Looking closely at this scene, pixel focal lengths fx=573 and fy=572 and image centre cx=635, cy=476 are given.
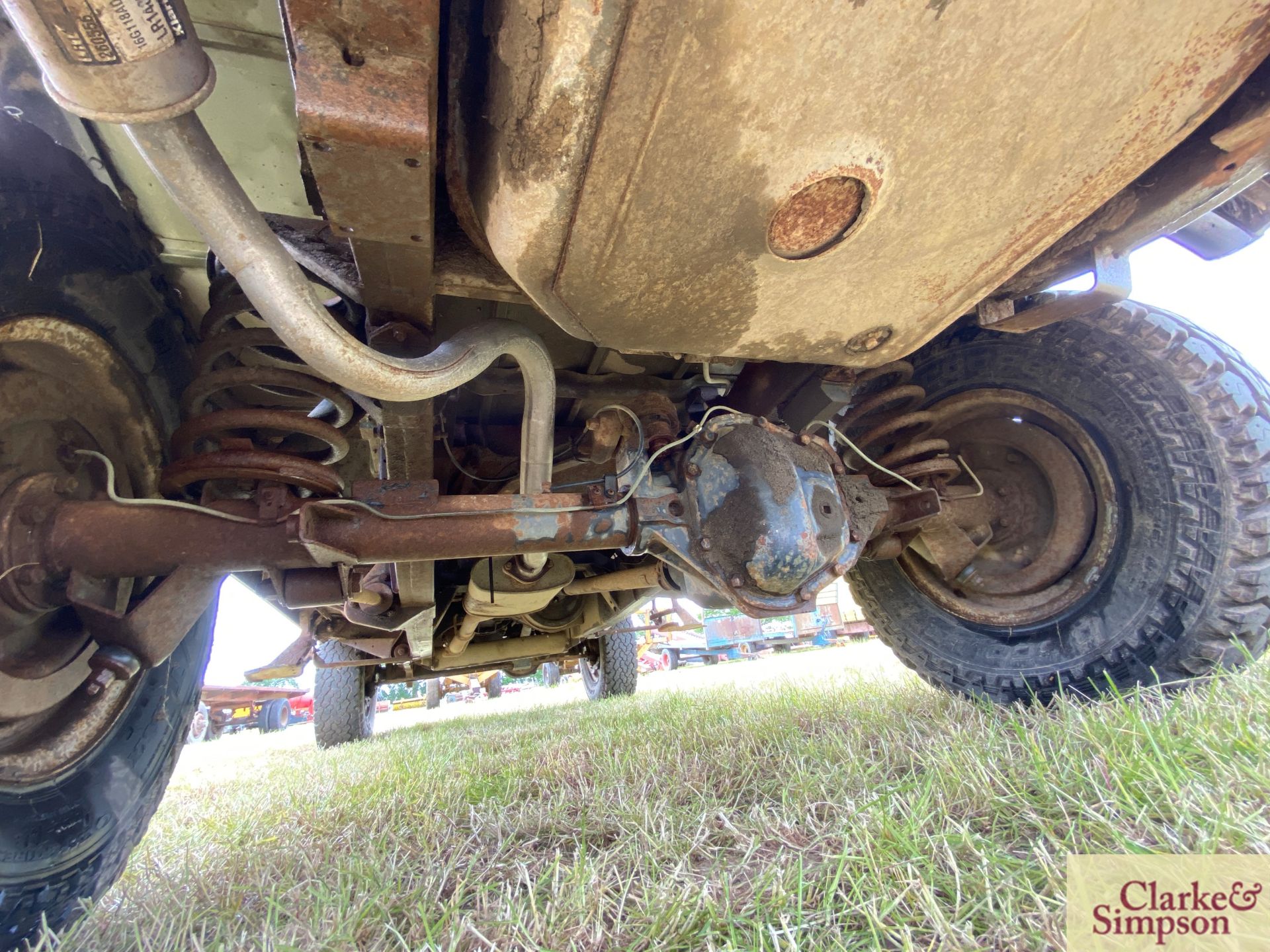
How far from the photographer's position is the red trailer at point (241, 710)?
9.61 m

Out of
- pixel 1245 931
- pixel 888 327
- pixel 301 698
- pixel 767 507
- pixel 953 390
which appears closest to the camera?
pixel 1245 931

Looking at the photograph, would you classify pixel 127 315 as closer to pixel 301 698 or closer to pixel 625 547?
pixel 625 547

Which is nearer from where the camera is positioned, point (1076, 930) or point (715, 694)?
point (1076, 930)

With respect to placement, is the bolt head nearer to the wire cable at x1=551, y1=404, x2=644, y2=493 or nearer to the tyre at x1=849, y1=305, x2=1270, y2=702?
the wire cable at x1=551, y1=404, x2=644, y2=493

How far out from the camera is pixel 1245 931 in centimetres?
Answer: 55

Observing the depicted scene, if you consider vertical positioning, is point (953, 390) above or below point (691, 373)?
below

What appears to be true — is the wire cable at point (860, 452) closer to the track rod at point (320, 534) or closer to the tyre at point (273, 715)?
the track rod at point (320, 534)

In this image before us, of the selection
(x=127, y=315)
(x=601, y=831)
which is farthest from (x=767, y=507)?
(x=127, y=315)

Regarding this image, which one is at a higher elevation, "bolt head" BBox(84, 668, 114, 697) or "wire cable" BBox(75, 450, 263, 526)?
"wire cable" BBox(75, 450, 263, 526)

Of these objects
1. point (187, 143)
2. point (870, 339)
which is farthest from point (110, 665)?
point (870, 339)

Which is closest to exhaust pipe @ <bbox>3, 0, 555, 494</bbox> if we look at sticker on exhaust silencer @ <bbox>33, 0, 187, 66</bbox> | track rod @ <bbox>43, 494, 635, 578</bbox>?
sticker on exhaust silencer @ <bbox>33, 0, 187, 66</bbox>

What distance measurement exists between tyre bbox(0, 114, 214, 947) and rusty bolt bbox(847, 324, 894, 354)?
4.36 ft

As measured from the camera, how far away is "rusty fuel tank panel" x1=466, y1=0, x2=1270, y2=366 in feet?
1.98

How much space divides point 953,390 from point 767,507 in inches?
31.9
